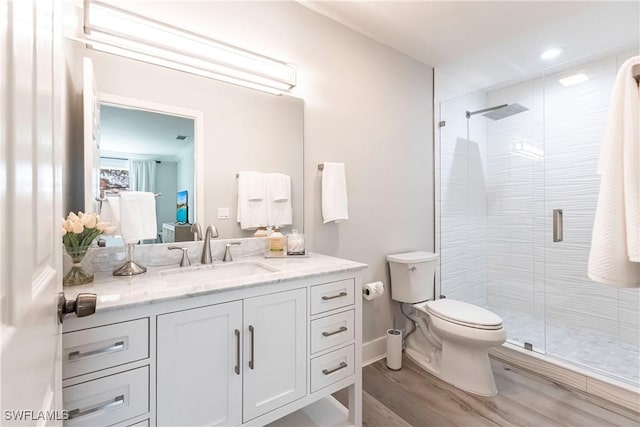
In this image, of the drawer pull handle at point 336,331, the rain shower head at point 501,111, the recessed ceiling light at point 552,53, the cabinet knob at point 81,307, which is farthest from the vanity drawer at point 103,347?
the recessed ceiling light at point 552,53

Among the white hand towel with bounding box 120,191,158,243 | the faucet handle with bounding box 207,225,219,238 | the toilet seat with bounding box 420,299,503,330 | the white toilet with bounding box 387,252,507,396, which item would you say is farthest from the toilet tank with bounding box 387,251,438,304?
the white hand towel with bounding box 120,191,158,243

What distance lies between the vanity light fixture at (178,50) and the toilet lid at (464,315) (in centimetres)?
175

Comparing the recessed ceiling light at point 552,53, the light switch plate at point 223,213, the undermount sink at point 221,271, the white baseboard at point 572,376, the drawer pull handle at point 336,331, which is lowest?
the white baseboard at point 572,376

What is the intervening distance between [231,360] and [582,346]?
2671 millimetres

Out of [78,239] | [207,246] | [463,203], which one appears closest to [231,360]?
[207,246]

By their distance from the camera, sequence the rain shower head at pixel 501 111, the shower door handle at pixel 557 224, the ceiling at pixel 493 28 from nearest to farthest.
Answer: the ceiling at pixel 493 28 → the shower door handle at pixel 557 224 → the rain shower head at pixel 501 111

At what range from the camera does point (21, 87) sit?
37 cm

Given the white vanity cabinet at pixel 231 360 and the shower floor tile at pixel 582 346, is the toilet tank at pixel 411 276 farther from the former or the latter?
the white vanity cabinet at pixel 231 360

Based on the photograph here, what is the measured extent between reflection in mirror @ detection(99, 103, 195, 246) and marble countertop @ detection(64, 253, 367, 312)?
19 centimetres

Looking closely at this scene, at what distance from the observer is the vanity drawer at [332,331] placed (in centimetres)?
136

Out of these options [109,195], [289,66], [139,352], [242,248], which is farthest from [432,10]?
[139,352]

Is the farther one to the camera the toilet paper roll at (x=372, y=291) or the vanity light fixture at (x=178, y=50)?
the toilet paper roll at (x=372, y=291)

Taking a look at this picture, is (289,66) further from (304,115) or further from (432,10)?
(432,10)

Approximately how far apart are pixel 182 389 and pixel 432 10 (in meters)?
2.45
